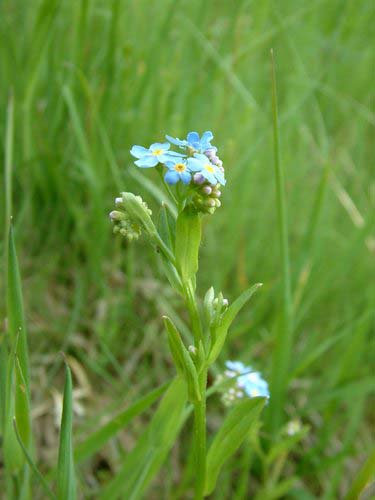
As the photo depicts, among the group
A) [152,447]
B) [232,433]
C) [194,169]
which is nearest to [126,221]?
[194,169]

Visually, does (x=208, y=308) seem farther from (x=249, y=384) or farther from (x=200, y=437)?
(x=249, y=384)

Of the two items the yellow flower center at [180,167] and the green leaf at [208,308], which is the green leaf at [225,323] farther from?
the yellow flower center at [180,167]

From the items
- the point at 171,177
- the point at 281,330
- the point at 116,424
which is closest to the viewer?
the point at 171,177

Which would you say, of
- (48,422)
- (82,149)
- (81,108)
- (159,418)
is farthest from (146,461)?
(81,108)

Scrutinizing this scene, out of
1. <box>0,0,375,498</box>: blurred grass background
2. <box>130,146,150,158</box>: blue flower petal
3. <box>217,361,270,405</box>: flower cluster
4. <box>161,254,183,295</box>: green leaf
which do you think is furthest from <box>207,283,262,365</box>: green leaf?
<box>0,0,375,498</box>: blurred grass background

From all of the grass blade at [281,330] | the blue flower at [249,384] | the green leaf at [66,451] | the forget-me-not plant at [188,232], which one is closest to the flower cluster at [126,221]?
the forget-me-not plant at [188,232]
